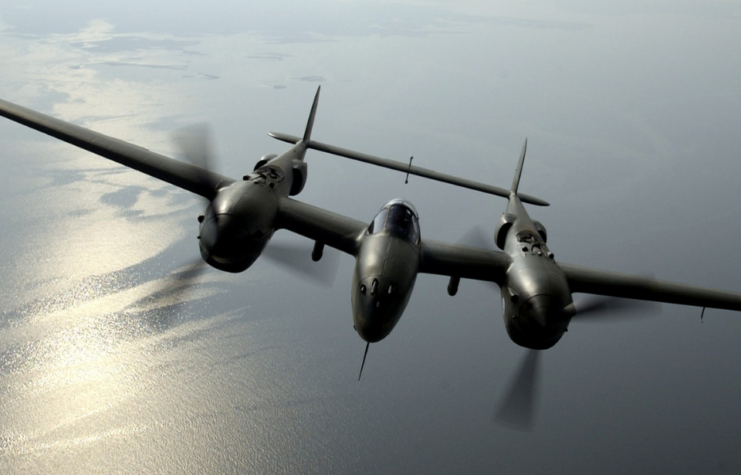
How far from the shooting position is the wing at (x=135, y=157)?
18.9 metres

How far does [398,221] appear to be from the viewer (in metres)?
15.8

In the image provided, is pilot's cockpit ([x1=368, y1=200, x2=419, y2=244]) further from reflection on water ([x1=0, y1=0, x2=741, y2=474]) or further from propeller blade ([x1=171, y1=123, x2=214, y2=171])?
reflection on water ([x1=0, y1=0, x2=741, y2=474])

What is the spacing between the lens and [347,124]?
162m

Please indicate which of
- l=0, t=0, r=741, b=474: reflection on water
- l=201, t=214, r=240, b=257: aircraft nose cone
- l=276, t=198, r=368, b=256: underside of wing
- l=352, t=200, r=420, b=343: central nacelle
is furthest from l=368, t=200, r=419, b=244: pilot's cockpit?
l=0, t=0, r=741, b=474: reflection on water

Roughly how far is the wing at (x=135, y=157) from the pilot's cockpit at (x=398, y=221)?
6.86 m

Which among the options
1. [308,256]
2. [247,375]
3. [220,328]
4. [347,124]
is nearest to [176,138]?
[308,256]

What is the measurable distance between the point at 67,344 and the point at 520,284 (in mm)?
84930

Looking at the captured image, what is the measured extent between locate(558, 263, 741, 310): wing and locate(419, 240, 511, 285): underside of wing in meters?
2.94

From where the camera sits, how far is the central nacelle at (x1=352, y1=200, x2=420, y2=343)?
12910 millimetres

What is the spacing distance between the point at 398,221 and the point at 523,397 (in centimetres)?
728

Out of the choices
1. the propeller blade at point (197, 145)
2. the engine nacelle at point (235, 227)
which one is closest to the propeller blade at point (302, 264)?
the engine nacelle at point (235, 227)

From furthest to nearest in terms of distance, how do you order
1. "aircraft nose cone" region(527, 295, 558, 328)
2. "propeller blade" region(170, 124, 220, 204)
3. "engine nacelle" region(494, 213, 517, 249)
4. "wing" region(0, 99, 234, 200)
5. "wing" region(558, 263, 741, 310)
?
"engine nacelle" region(494, 213, 517, 249)
"wing" region(0, 99, 234, 200)
"propeller blade" region(170, 124, 220, 204)
"wing" region(558, 263, 741, 310)
"aircraft nose cone" region(527, 295, 558, 328)

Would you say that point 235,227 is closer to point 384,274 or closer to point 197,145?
point 197,145

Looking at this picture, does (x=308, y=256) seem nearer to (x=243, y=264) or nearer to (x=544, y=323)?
(x=243, y=264)
